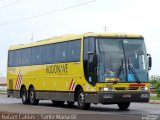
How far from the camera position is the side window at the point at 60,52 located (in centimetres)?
2906

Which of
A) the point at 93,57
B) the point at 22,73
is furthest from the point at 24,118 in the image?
the point at 22,73

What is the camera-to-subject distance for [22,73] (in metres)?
35.0

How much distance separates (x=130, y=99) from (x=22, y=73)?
438 inches

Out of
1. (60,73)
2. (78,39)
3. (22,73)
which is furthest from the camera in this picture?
(22,73)

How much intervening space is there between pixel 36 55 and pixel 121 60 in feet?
27.4

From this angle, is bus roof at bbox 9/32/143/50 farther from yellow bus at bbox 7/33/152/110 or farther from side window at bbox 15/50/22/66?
side window at bbox 15/50/22/66

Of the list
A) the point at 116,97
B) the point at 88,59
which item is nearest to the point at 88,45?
the point at 88,59

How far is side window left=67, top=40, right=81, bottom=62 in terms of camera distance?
89.8ft

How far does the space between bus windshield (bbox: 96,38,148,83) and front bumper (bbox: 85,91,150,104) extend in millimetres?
600

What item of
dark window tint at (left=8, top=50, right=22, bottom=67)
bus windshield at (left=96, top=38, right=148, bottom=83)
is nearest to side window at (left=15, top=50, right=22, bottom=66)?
dark window tint at (left=8, top=50, right=22, bottom=67)

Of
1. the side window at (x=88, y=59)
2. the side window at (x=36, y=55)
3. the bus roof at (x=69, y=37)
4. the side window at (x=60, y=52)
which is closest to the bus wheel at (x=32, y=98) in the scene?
the side window at (x=36, y=55)

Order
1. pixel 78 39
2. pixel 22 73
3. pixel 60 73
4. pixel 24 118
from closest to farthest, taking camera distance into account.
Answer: pixel 24 118 → pixel 78 39 → pixel 60 73 → pixel 22 73

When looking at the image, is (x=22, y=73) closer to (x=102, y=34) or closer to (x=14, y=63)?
(x=14, y=63)

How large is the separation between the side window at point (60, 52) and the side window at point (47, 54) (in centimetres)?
60
